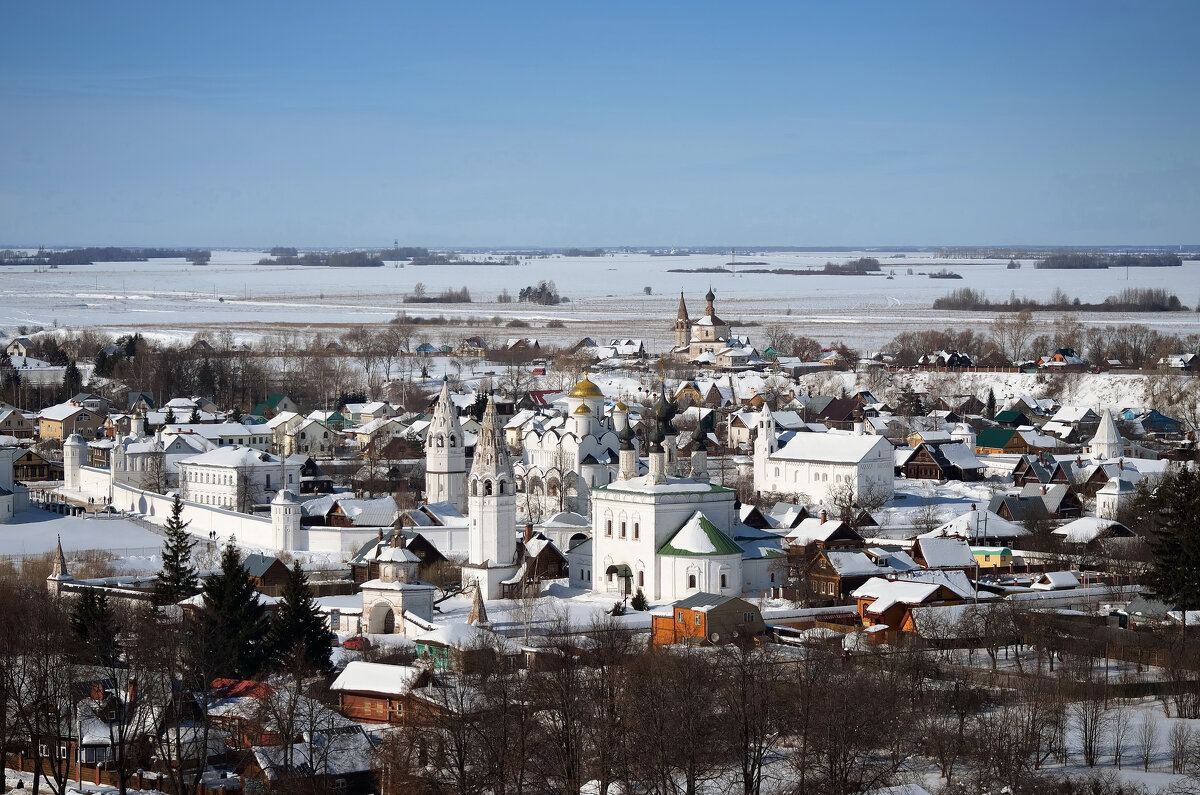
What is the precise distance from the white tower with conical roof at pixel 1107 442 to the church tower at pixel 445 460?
14876 millimetres

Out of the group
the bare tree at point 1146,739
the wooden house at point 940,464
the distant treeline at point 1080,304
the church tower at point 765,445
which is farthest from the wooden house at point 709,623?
the distant treeline at point 1080,304

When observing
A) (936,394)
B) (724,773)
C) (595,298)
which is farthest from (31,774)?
(595,298)

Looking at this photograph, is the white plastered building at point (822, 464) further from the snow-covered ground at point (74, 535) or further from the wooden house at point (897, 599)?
the snow-covered ground at point (74, 535)

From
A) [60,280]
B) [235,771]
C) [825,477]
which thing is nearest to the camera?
[235,771]

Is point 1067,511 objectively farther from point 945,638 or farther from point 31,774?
point 31,774

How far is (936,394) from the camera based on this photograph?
6003 cm

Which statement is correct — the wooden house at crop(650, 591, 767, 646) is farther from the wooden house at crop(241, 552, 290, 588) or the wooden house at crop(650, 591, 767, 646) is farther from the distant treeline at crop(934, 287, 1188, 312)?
the distant treeline at crop(934, 287, 1188, 312)

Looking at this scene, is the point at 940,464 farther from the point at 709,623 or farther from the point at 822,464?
the point at 709,623

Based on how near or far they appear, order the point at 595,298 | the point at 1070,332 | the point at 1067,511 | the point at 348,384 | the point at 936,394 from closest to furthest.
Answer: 1. the point at 1067,511
2. the point at 936,394
3. the point at 348,384
4. the point at 1070,332
5. the point at 595,298

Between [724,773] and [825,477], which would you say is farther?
[825,477]

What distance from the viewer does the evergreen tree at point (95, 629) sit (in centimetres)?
2302

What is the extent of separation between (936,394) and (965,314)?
47424 mm

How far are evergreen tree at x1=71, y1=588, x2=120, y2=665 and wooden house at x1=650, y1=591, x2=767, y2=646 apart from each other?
22.8ft

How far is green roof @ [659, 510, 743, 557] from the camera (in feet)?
97.9
